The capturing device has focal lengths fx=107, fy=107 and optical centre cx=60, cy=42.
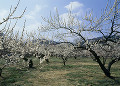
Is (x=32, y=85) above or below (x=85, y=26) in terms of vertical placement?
below

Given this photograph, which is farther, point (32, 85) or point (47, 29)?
point (47, 29)

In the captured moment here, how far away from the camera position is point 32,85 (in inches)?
369

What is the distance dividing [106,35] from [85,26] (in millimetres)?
2530

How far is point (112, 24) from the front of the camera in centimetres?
954

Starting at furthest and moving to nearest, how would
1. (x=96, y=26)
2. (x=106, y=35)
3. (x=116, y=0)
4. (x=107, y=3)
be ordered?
1. (x=106, y=35)
2. (x=96, y=26)
3. (x=116, y=0)
4. (x=107, y=3)

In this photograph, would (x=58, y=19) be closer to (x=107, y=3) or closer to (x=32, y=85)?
(x=107, y=3)

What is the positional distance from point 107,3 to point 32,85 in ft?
30.5

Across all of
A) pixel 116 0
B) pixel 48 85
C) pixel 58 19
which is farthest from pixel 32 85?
pixel 116 0

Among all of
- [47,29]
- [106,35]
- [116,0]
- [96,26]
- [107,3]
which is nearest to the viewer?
[107,3]

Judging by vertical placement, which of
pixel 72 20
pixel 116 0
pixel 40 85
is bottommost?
pixel 40 85

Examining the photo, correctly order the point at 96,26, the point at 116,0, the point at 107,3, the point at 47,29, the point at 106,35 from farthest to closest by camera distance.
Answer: the point at 47,29 → the point at 106,35 → the point at 96,26 → the point at 116,0 → the point at 107,3

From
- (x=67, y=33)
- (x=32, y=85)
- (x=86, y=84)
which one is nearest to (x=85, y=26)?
(x=67, y=33)

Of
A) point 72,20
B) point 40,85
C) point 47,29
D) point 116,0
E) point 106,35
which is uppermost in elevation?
point 116,0

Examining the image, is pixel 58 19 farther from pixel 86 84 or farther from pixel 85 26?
pixel 86 84
